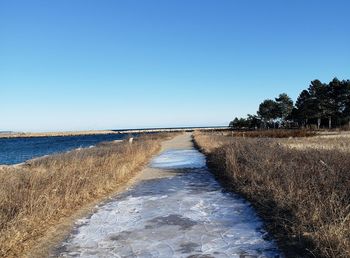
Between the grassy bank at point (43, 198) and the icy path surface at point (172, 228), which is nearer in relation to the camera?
the icy path surface at point (172, 228)

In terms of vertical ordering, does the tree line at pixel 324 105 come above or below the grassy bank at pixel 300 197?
above

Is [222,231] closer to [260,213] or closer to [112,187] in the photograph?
[260,213]

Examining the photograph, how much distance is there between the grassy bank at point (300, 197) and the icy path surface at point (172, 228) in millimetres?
336

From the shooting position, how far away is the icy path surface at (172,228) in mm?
6469

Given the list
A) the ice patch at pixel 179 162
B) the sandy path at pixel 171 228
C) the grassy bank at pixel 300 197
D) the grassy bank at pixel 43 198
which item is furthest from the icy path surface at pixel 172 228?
the ice patch at pixel 179 162

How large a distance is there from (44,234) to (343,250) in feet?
16.2

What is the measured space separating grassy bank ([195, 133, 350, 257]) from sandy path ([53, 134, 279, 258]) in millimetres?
336

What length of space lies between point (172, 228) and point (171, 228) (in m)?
0.02

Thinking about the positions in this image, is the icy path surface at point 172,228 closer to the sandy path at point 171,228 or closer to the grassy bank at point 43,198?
the sandy path at point 171,228

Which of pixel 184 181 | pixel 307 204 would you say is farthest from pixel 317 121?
pixel 307 204

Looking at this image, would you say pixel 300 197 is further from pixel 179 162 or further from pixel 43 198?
pixel 179 162

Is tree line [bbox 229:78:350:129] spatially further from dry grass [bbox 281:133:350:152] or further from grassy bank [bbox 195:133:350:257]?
grassy bank [bbox 195:133:350:257]

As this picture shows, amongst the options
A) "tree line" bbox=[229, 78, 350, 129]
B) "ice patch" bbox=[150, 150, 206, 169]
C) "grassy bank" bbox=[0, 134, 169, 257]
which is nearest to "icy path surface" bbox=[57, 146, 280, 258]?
"grassy bank" bbox=[0, 134, 169, 257]

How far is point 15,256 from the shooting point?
6.23 m
